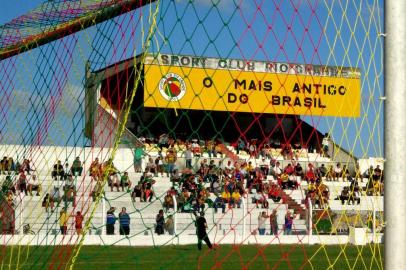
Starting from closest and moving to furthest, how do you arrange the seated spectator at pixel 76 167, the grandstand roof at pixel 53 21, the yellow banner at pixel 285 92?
the yellow banner at pixel 285 92
the grandstand roof at pixel 53 21
the seated spectator at pixel 76 167

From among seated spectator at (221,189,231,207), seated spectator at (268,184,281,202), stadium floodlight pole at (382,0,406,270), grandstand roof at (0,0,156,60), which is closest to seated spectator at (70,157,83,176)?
grandstand roof at (0,0,156,60)

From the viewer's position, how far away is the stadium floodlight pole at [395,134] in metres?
3.45

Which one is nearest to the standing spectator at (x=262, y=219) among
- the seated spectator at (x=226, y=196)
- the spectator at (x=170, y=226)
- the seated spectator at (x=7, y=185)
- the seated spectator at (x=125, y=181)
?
the spectator at (x=170, y=226)

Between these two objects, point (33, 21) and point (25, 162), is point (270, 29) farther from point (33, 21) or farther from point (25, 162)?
point (25, 162)

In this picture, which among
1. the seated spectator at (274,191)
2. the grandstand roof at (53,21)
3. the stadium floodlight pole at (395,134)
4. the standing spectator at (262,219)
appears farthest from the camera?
the standing spectator at (262,219)

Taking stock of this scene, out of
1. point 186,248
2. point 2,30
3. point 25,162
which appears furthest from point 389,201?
point 186,248

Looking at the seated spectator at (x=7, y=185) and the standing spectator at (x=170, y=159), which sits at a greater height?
the standing spectator at (x=170, y=159)

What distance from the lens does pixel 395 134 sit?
3480 mm

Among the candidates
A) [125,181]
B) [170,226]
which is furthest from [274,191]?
[125,181]

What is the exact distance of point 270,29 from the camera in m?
4.81

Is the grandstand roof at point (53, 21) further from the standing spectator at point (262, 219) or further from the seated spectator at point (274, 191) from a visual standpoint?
the standing spectator at point (262, 219)

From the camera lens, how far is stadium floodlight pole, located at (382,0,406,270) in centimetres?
345

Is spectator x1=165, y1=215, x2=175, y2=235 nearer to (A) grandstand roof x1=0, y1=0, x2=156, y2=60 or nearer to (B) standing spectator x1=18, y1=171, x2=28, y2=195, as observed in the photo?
(B) standing spectator x1=18, y1=171, x2=28, y2=195

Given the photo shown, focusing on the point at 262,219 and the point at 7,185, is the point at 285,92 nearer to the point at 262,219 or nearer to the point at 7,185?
the point at 7,185
